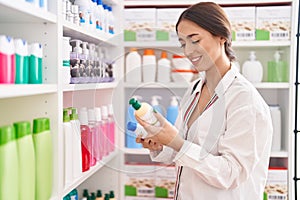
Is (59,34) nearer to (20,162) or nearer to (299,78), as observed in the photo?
(20,162)

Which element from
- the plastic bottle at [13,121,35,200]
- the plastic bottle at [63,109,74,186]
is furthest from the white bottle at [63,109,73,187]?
the plastic bottle at [13,121,35,200]

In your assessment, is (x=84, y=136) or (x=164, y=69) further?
(x=164, y=69)

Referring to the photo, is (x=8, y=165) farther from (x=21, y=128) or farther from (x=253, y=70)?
(x=253, y=70)

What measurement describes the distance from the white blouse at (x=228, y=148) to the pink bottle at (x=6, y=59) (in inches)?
27.0

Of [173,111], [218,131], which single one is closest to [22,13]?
[218,131]

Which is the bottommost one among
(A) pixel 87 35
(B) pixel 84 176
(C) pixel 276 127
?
(B) pixel 84 176

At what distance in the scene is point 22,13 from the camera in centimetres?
135

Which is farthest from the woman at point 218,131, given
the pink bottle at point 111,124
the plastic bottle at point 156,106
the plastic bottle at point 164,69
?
the plastic bottle at point 164,69

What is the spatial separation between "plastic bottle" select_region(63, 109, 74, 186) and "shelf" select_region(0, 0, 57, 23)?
0.40 metres

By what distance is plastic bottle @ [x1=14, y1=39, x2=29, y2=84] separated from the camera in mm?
1315

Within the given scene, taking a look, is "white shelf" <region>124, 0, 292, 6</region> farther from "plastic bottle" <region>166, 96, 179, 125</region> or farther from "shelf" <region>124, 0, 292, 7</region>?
"plastic bottle" <region>166, 96, 179, 125</region>

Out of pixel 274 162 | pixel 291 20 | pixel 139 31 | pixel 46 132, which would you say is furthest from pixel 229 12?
pixel 46 132

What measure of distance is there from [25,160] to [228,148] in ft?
2.38

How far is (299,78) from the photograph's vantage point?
252 cm
